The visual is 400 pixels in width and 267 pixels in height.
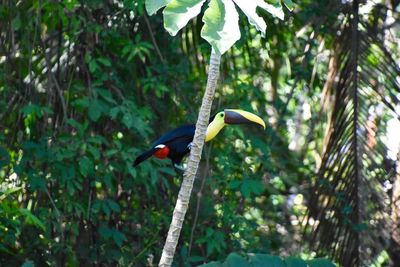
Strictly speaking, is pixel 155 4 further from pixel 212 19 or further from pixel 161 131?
pixel 161 131

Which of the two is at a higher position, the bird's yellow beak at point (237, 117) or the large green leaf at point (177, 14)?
the large green leaf at point (177, 14)

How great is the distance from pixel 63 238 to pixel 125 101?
1006 millimetres

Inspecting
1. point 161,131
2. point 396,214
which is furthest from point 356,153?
point 161,131

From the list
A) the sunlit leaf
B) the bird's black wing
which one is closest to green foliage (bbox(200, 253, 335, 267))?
the bird's black wing

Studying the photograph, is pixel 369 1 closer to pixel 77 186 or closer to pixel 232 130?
pixel 232 130

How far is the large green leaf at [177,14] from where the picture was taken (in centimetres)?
299

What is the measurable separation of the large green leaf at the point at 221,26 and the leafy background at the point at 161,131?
236 cm

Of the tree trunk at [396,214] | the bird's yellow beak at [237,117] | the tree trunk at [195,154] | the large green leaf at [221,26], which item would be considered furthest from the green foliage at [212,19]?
the tree trunk at [396,214]

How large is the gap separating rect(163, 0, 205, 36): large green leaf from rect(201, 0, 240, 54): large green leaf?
56mm

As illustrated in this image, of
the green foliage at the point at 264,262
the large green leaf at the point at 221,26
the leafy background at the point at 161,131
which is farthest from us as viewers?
the leafy background at the point at 161,131

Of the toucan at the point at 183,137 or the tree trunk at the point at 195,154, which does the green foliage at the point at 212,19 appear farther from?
the toucan at the point at 183,137

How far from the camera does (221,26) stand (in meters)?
3.02

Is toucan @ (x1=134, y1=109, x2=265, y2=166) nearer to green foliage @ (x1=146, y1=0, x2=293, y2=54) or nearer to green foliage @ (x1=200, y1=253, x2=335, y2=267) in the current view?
green foliage @ (x1=200, y1=253, x2=335, y2=267)

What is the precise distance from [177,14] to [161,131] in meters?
3.29
